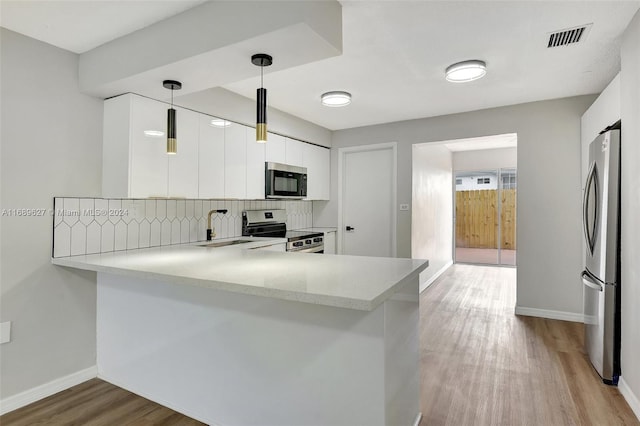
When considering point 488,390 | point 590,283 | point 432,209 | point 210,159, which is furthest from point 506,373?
point 432,209

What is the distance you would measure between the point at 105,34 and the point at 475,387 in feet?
Result: 11.2

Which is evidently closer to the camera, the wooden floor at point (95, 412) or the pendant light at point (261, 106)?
the pendant light at point (261, 106)

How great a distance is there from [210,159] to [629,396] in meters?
3.56

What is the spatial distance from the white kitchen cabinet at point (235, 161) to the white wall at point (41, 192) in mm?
1094

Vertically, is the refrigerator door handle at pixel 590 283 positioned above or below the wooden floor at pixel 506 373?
above

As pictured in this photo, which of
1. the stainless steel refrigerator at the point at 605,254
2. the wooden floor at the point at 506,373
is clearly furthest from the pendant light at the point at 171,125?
the stainless steel refrigerator at the point at 605,254

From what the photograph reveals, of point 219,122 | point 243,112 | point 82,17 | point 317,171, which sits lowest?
point 317,171

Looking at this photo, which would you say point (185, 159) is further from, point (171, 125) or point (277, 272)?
point (277, 272)

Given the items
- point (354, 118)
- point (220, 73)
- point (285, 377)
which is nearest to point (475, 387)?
point (285, 377)

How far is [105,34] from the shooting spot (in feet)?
7.48

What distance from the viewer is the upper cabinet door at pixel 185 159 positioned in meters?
2.90

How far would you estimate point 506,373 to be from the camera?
8.50 feet

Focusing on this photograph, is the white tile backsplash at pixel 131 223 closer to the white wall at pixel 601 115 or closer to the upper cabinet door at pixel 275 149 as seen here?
the upper cabinet door at pixel 275 149

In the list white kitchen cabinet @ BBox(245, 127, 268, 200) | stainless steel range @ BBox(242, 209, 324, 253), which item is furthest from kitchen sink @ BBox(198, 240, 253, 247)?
white kitchen cabinet @ BBox(245, 127, 268, 200)
